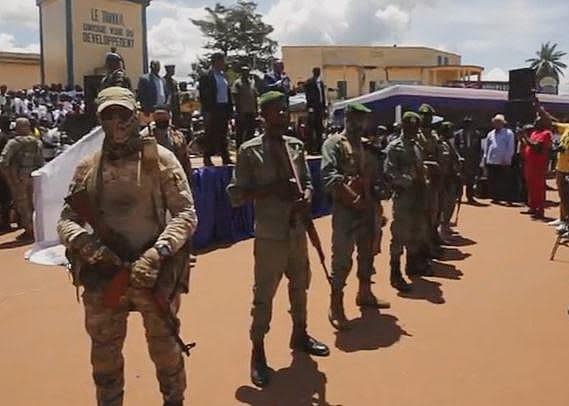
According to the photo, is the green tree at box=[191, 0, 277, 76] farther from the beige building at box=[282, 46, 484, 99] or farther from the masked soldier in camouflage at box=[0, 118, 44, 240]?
the masked soldier in camouflage at box=[0, 118, 44, 240]

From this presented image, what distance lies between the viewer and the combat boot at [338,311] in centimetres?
493

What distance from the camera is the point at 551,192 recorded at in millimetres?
14586

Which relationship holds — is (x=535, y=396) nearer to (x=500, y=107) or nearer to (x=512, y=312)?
(x=512, y=312)

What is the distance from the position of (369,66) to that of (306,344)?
1653 inches

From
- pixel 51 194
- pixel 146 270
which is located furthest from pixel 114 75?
pixel 146 270

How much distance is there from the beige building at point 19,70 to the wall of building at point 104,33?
286 inches

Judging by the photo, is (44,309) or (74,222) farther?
(44,309)

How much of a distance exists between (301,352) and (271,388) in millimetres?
567

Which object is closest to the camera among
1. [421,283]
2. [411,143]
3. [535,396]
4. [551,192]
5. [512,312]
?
[535,396]

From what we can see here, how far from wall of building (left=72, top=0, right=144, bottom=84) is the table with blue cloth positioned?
13.6 meters

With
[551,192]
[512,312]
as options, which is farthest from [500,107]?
[512,312]

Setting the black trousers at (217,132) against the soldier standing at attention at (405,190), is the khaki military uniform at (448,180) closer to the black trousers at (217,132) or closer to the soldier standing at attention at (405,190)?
the soldier standing at attention at (405,190)

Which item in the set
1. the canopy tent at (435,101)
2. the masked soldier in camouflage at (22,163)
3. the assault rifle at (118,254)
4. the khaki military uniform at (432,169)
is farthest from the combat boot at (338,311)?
the canopy tent at (435,101)

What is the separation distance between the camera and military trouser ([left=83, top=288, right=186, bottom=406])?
290 centimetres
